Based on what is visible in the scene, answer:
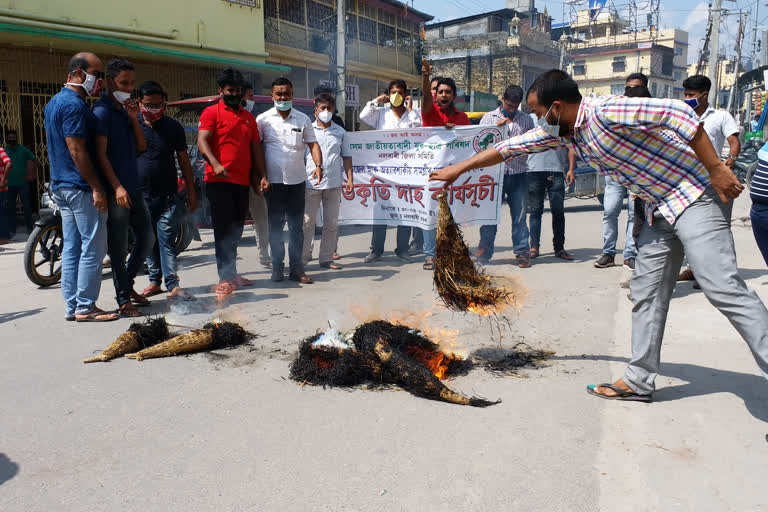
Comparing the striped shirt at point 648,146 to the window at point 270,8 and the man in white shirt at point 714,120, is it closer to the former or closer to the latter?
the man in white shirt at point 714,120

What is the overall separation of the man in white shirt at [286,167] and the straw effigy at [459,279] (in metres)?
2.90

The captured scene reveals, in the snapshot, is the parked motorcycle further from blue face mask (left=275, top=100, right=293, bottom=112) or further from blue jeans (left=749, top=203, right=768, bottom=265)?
blue jeans (left=749, top=203, right=768, bottom=265)

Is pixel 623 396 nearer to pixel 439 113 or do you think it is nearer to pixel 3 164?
pixel 439 113

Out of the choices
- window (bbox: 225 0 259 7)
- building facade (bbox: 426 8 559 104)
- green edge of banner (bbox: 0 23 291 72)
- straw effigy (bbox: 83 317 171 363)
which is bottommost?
straw effigy (bbox: 83 317 171 363)

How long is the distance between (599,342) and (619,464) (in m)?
2.03

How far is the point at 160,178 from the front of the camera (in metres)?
6.34

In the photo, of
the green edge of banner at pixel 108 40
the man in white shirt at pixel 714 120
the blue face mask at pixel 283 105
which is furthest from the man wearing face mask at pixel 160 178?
the green edge of banner at pixel 108 40

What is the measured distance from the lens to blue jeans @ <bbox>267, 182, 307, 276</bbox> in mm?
7023

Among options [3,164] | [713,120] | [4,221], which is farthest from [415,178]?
[4,221]

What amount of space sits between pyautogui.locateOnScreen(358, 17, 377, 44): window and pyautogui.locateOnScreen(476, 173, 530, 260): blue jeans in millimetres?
22448

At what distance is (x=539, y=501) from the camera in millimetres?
2605

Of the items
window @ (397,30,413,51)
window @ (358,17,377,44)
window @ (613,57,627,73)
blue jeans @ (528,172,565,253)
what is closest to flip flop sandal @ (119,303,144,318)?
blue jeans @ (528,172,565,253)

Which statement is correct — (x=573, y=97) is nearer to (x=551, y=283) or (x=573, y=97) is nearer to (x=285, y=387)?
(x=285, y=387)

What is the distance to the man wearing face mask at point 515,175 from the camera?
7969 millimetres
